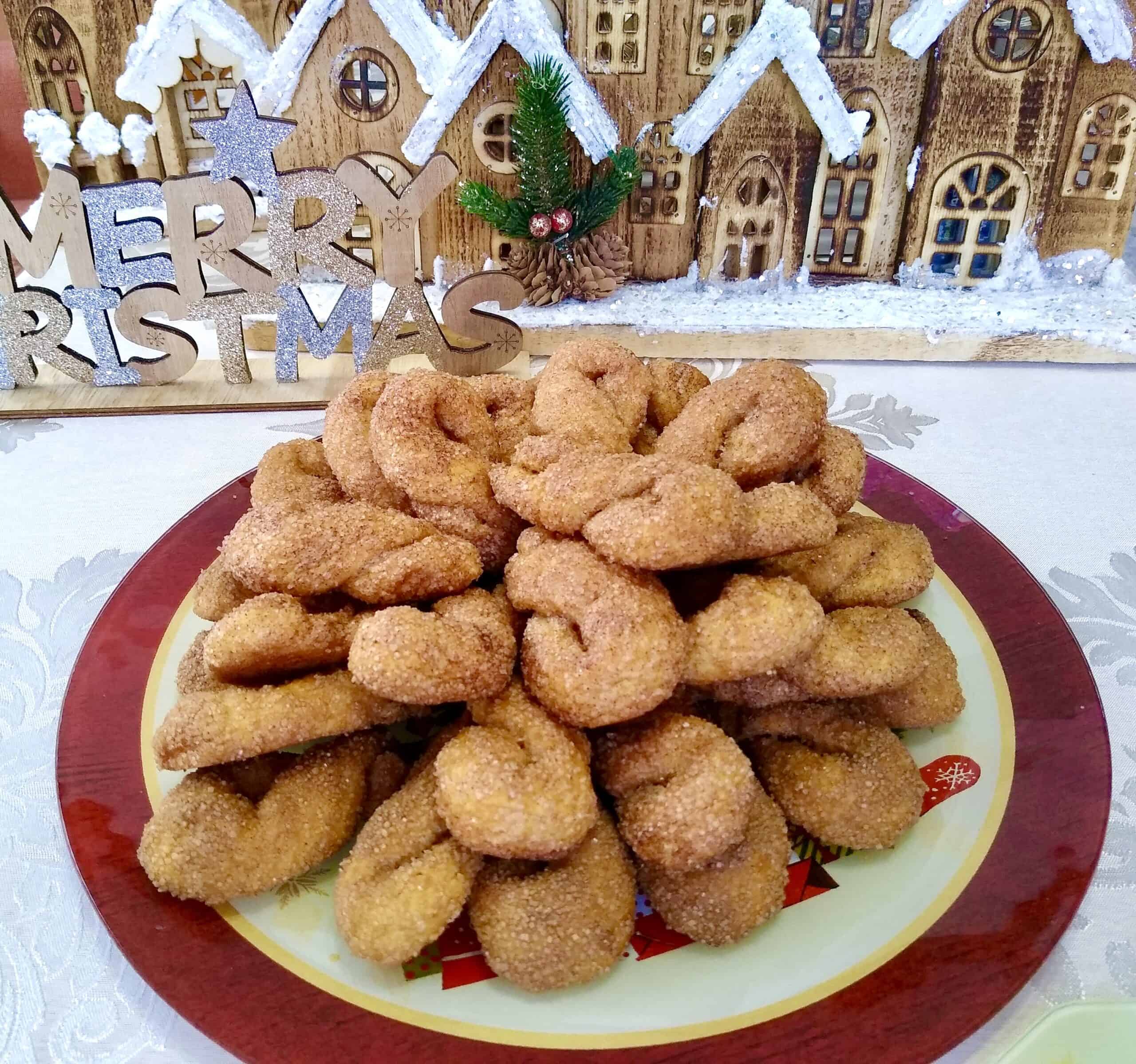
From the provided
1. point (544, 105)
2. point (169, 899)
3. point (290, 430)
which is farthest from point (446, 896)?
point (544, 105)

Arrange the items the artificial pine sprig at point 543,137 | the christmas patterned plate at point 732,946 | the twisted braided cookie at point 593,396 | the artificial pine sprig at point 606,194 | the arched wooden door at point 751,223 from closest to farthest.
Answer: the christmas patterned plate at point 732,946 < the twisted braided cookie at point 593,396 < the artificial pine sprig at point 543,137 < the artificial pine sprig at point 606,194 < the arched wooden door at point 751,223

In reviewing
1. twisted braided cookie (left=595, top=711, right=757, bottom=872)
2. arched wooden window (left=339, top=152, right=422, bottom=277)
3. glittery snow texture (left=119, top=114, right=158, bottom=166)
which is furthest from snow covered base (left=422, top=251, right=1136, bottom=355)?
twisted braided cookie (left=595, top=711, right=757, bottom=872)

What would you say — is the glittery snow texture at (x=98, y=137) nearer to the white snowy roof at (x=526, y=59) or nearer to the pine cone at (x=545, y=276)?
the white snowy roof at (x=526, y=59)

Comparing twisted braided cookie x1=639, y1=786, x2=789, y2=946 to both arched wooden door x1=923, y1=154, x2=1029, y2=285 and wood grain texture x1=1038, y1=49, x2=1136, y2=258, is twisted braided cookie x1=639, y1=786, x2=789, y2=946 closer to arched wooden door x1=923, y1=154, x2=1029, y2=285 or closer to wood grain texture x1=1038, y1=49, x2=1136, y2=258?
arched wooden door x1=923, y1=154, x2=1029, y2=285

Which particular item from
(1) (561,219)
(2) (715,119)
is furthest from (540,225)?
(2) (715,119)

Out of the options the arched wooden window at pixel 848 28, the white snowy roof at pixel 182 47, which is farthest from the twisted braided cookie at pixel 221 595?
the arched wooden window at pixel 848 28
